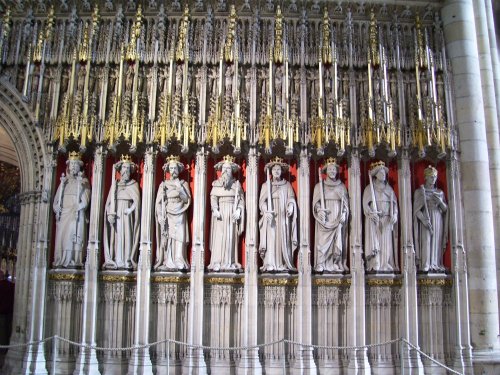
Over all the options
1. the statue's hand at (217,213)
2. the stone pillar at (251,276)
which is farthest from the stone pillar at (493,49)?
the statue's hand at (217,213)

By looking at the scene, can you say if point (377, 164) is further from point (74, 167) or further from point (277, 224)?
point (74, 167)

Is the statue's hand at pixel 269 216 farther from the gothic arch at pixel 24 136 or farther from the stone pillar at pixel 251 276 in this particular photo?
the gothic arch at pixel 24 136

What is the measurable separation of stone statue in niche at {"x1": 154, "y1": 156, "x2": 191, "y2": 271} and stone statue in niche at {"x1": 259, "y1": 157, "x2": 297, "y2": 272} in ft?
5.70

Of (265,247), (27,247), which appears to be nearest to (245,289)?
(265,247)

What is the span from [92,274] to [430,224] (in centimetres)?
771

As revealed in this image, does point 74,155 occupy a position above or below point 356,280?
above

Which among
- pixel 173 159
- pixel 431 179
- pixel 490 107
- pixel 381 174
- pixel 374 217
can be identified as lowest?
pixel 374 217

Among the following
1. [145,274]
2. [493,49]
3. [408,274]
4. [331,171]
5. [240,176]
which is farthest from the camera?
[493,49]

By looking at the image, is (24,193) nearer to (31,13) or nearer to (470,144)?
(31,13)

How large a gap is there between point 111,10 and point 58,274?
6.49 metres

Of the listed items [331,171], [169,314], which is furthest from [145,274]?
[331,171]

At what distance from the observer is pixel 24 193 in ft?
46.3

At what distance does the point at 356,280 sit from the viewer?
13.7 meters

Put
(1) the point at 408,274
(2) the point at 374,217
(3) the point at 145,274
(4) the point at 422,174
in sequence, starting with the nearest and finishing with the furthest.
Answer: (3) the point at 145,274, (1) the point at 408,274, (2) the point at 374,217, (4) the point at 422,174
